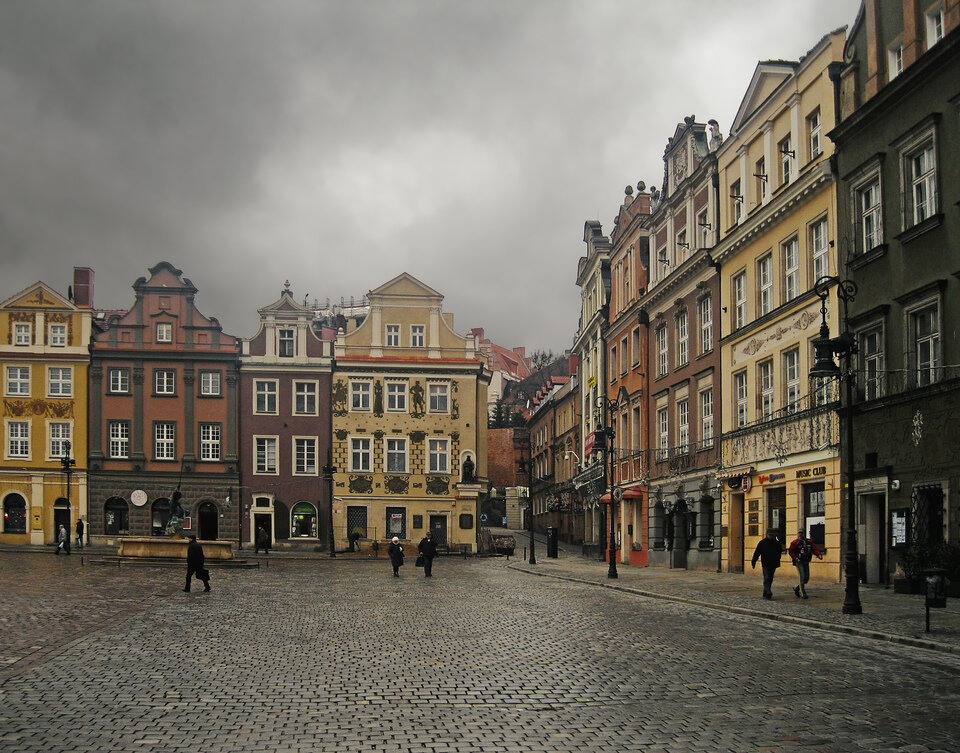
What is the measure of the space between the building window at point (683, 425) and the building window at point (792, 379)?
9.41 metres

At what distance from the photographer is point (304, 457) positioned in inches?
2574

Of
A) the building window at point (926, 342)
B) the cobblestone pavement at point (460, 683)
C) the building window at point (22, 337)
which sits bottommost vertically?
the cobblestone pavement at point (460, 683)

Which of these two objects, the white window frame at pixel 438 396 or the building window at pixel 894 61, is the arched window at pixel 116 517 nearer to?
the white window frame at pixel 438 396

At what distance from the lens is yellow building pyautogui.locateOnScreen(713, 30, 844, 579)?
103 ft

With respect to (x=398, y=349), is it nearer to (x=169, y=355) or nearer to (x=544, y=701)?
(x=169, y=355)

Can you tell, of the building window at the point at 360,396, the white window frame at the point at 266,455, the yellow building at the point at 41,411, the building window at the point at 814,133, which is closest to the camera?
the building window at the point at 814,133

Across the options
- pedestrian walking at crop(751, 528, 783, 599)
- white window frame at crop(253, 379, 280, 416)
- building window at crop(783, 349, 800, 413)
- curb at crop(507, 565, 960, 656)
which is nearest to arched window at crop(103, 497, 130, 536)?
white window frame at crop(253, 379, 280, 416)

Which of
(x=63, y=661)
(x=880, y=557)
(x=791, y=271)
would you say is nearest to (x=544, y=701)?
(x=63, y=661)

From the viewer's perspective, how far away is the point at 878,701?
37.3 ft

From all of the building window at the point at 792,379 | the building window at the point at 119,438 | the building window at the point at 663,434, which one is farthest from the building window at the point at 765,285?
the building window at the point at 119,438

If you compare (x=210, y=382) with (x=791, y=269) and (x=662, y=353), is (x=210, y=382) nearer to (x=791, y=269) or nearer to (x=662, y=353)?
(x=662, y=353)

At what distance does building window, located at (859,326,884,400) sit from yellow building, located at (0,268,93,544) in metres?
A: 47.1

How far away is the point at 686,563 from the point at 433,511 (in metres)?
24.6

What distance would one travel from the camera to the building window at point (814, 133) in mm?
32531
